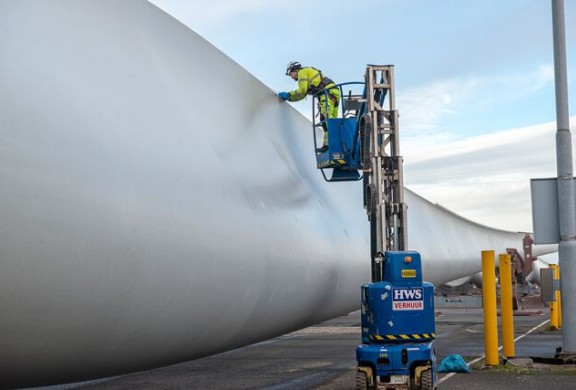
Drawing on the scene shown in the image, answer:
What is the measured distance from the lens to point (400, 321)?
11125mm

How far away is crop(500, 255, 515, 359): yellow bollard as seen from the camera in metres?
15.4

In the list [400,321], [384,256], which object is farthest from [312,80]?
[400,321]

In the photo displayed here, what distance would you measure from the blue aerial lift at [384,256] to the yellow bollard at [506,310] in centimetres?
376

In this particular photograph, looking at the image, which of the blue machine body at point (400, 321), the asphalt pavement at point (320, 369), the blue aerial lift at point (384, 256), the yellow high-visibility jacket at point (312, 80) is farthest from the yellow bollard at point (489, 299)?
the yellow high-visibility jacket at point (312, 80)

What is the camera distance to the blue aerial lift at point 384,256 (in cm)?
1098

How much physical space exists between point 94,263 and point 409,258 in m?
6.01

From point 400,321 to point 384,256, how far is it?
970 mm

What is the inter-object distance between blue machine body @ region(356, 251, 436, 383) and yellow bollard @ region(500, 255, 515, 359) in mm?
4539

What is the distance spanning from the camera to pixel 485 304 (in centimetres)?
1527

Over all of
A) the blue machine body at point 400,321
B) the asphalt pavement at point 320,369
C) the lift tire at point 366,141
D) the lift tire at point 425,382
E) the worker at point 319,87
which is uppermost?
the worker at point 319,87

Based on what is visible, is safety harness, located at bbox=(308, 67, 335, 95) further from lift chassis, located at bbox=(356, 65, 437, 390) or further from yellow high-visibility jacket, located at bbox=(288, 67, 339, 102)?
lift chassis, located at bbox=(356, 65, 437, 390)

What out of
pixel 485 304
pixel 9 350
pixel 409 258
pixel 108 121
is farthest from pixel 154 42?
pixel 485 304

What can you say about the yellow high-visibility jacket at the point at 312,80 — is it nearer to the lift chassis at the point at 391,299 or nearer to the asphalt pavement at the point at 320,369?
the lift chassis at the point at 391,299

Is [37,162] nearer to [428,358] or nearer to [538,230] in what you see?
[428,358]
